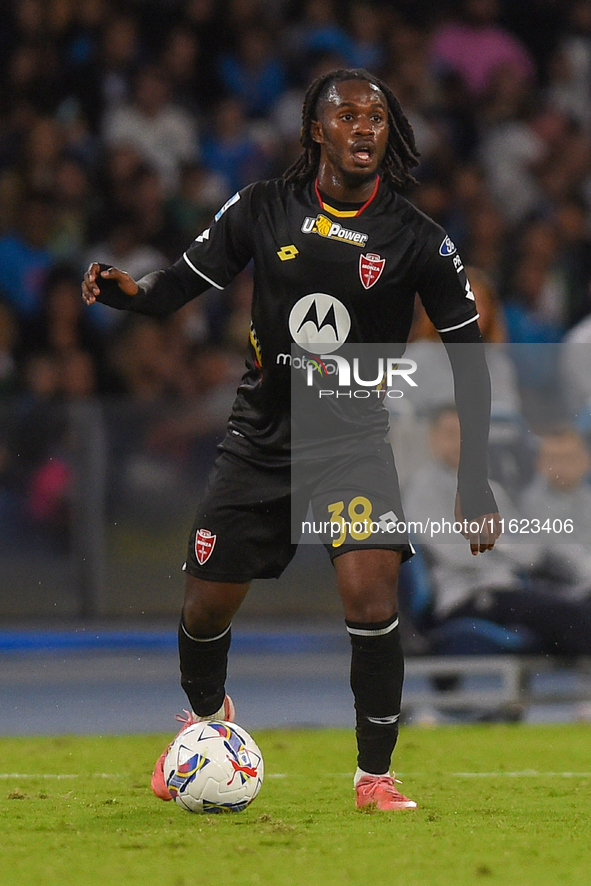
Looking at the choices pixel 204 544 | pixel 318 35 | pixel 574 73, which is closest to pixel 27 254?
pixel 318 35

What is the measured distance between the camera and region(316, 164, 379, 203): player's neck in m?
4.71

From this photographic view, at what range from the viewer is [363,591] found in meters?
4.59

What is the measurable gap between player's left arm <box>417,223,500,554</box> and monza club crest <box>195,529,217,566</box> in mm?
835

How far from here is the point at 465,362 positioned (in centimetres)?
473

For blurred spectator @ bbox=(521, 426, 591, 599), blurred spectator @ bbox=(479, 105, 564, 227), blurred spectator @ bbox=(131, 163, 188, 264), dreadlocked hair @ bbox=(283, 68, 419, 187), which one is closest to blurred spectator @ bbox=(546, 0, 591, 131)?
blurred spectator @ bbox=(479, 105, 564, 227)

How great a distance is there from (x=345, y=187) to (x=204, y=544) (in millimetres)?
1254

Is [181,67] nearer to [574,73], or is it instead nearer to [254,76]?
[254,76]

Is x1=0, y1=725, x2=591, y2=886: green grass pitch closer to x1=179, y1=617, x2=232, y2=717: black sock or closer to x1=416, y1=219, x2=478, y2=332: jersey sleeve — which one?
x1=179, y1=617, x2=232, y2=717: black sock

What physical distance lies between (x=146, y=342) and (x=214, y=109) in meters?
2.73

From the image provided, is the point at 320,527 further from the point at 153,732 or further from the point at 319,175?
the point at 153,732

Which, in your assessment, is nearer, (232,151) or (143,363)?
(143,363)

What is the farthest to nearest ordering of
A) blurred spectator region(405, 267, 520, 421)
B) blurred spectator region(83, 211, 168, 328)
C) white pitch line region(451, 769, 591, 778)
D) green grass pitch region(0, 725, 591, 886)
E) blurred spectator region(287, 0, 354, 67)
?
1. blurred spectator region(287, 0, 354, 67)
2. blurred spectator region(83, 211, 168, 328)
3. blurred spectator region(405, 267, 520, 421)
4. white pitch line region(451, 769, 591, 778)
5. green grass pitch region(0, 725, 591, 886)

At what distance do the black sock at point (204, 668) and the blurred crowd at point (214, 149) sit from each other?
3286 millimetres

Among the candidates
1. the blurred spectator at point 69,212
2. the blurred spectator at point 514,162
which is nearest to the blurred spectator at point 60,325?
the blurred spectator at point 69,212
